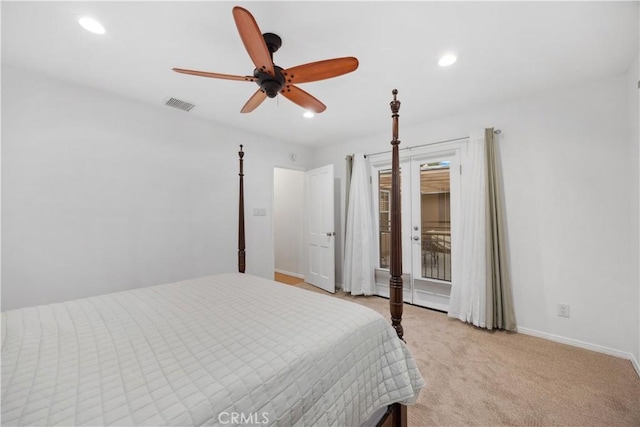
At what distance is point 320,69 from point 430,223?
2.50 meters

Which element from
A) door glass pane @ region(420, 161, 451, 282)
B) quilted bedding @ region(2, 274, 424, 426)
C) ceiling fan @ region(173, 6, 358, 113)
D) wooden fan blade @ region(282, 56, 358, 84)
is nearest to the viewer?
quilted bedding @ region(2, 274, 424, 426)

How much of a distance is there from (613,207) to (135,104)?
4601 mm

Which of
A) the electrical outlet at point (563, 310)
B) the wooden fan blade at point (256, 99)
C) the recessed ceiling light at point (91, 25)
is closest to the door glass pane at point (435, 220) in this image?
the electrical outlet at point (563, 310)

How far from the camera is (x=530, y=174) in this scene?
2.50m

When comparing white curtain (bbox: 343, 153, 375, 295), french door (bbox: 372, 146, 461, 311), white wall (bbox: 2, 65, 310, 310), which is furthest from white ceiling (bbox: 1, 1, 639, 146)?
white curtain (bbox: 343, 153, 375, 295)

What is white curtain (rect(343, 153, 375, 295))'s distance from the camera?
3.66 m

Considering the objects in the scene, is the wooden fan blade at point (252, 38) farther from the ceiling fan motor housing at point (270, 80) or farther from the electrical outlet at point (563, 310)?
the electrical outlet at point (563, 310)

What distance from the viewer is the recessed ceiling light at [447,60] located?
1841mm

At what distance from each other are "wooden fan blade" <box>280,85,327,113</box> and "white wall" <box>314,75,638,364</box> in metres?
1.31

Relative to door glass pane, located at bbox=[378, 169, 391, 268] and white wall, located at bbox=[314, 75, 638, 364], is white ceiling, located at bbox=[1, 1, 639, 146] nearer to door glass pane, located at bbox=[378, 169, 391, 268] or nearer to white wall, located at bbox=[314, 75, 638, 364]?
white wall, located at bbox=[314, 75, 638, 364]

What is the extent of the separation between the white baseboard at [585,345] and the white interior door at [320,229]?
2370 mm

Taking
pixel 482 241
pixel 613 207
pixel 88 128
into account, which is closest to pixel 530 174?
pixel 613 207

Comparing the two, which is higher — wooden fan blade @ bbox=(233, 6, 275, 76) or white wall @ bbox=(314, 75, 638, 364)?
wooden fan blade @ bbox=(233, 6, 275, 76)

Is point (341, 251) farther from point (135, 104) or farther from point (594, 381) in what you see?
point (135, 104)
